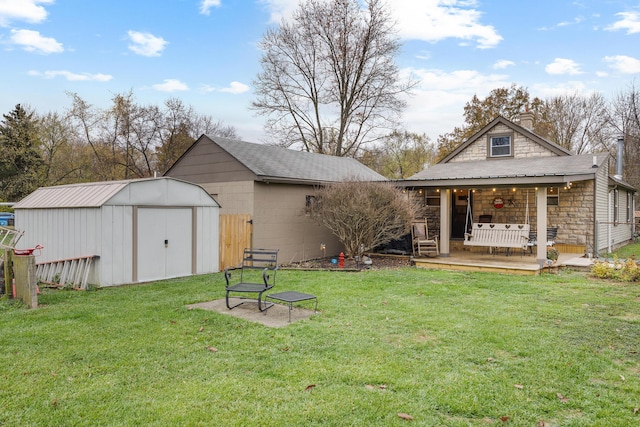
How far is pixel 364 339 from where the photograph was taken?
4625 millimetres

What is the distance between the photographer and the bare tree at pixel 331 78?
75.3 ft

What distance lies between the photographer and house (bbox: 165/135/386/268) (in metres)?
10.9

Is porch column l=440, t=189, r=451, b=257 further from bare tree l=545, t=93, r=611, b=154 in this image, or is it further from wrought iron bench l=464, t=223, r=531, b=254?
bare tree l=545, t=93, r=611, b=154

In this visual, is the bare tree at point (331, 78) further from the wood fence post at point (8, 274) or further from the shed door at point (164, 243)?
the wood fence post at point (8, 274)

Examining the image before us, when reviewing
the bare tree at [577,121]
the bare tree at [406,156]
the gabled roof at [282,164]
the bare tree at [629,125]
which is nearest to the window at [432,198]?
the gabled roof at [282,164]

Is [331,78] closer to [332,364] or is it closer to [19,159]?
[19,159]

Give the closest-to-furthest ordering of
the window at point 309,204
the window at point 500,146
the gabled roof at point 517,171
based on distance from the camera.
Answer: the gabled roof at point 517,171
the window at point 309,204
the window at point 500,146

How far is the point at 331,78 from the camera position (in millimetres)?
24109

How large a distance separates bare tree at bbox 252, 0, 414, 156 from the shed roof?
50.5 feet

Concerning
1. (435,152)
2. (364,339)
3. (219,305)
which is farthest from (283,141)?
(364,339)

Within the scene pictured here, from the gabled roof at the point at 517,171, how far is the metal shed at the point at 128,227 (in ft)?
20.7

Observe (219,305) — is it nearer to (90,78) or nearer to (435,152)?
(90,78)

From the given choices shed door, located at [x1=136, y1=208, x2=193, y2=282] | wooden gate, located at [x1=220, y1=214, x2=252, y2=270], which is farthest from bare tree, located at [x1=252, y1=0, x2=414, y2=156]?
shed door, located at [x1=136, y1=208, x2=193, y2=282]

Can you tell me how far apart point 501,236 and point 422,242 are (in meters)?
2.17
